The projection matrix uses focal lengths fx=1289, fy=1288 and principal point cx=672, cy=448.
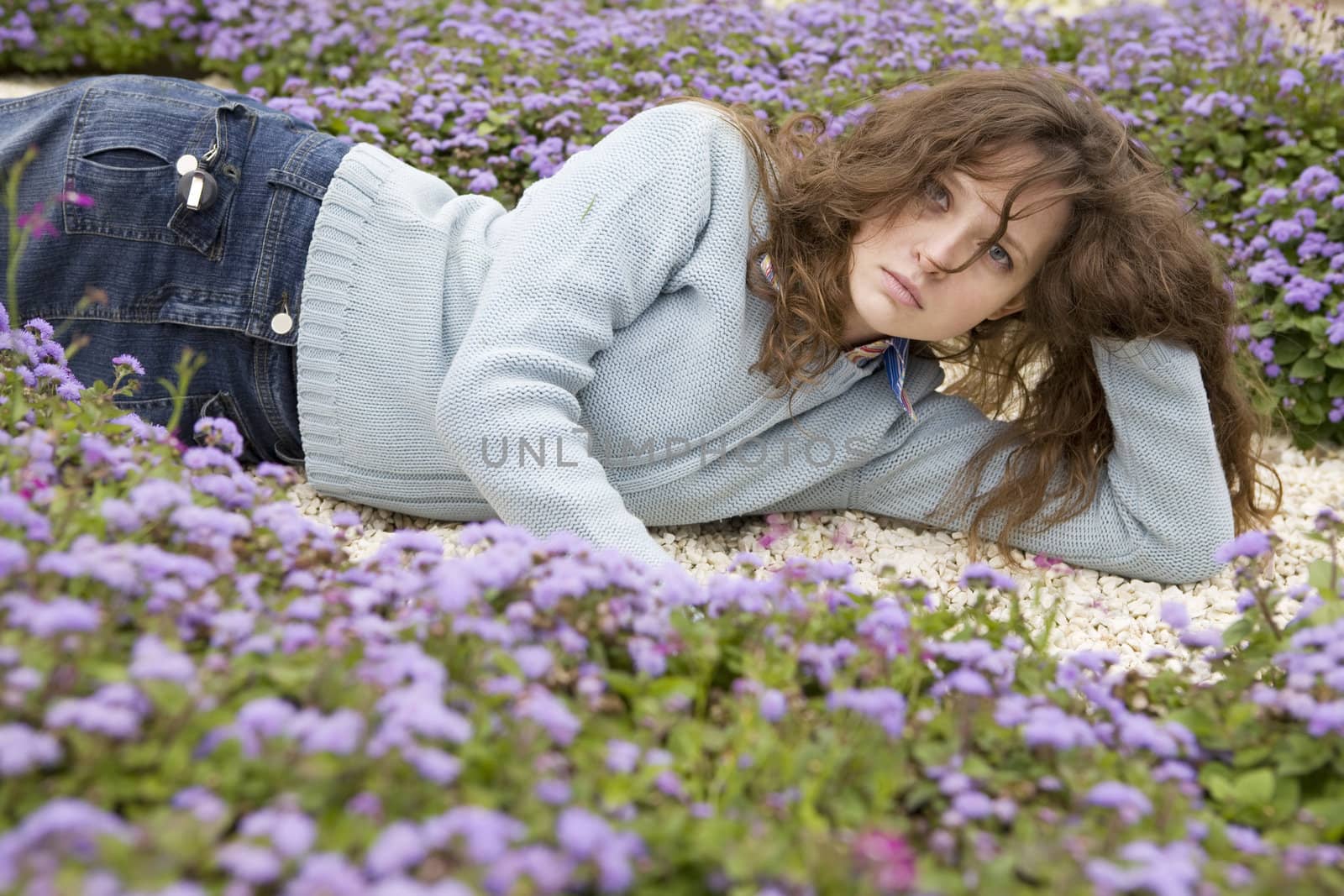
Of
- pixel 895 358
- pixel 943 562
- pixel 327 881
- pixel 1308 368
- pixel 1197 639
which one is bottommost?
pixel 943 562

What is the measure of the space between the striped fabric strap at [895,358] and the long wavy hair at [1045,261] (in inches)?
1.6

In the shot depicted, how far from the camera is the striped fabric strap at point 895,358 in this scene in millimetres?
2758

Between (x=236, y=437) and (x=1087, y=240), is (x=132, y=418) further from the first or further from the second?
(x=1087, y=240)

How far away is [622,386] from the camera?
2.68m

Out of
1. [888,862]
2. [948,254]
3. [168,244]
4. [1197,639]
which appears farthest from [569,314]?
[888,862]

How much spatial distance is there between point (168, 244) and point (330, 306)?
1.26 feet

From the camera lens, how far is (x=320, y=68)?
520 cm

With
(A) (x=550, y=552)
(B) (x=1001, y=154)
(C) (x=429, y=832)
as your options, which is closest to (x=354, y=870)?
(C) (x=429, y=832)

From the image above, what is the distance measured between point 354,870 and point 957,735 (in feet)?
2.48

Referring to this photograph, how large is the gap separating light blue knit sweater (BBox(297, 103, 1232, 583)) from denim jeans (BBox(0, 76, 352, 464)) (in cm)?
9

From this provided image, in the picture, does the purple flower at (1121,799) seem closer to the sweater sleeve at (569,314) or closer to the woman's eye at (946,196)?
the sweater sleeve at (569,314)

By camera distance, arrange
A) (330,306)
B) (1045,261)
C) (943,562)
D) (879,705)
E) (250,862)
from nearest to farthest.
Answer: (250,862), (879,705), (1045,261), (330,306), (943,562)

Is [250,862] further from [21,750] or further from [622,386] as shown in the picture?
[622,386]

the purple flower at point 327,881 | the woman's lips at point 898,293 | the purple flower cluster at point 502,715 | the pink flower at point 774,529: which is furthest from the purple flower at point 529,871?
the pink flower at point 774,529
